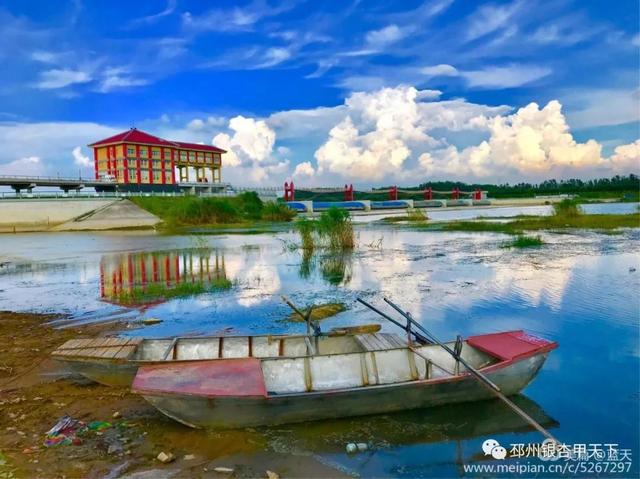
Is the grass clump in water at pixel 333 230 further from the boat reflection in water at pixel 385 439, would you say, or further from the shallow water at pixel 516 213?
the shallow water at pixel 516 213

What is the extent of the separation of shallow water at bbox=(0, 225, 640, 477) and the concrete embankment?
22121 millimetres

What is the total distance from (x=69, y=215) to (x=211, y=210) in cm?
1457

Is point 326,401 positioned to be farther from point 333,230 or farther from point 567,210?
point 567,210

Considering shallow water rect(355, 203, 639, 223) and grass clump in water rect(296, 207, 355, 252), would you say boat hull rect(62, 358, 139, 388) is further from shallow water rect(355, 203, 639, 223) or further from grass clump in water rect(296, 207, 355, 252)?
shallow water rect(355, 203, 639, 223)

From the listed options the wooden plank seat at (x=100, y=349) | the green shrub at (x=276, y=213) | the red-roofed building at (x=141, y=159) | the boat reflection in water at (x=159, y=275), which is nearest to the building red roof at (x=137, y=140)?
the red-roofed building at (x=141, y=159)

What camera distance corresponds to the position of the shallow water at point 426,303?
263 inches

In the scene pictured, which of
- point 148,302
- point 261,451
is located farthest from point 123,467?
point 148,302

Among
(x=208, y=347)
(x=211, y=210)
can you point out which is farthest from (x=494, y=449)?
(x=211, y=210)

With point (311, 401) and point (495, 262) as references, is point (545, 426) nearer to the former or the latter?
point (311, 401)

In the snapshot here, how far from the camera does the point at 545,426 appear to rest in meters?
7.01

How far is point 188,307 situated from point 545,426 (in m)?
9.83

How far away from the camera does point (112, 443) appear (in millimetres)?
6438

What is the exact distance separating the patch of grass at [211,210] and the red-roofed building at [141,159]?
12.4 metres

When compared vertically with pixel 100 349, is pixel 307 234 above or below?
above
